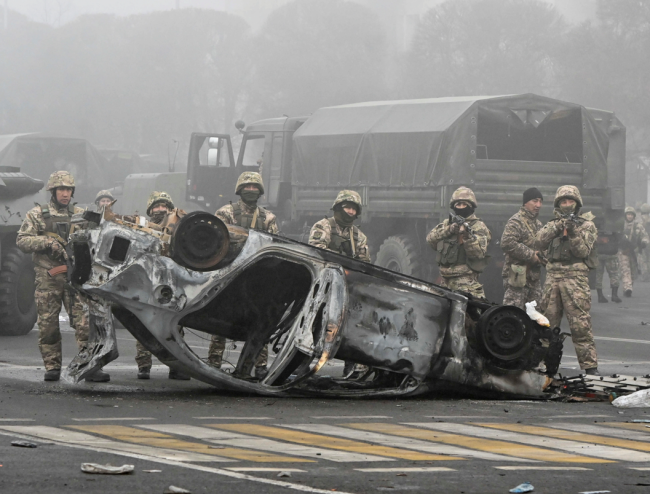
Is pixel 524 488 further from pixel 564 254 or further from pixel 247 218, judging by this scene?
pixel 564 254

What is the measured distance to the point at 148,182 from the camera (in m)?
28.2

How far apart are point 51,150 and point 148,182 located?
8.47m

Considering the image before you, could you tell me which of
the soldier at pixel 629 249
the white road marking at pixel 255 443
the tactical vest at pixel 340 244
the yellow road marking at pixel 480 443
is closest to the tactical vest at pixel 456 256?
the tactical vest at pixel 340 244

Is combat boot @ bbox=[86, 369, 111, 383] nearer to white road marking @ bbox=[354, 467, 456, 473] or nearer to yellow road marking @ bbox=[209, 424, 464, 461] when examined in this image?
yellow road marking @ bbox=[209, 424, 464, 461]

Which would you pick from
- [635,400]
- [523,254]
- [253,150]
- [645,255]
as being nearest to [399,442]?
[635,400]

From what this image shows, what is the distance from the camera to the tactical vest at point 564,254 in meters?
11.6

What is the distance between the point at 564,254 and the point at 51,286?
4864 millimetres

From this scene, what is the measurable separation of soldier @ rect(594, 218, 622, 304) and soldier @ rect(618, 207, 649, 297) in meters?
0.63

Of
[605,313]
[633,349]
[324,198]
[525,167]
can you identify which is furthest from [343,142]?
[633,349]

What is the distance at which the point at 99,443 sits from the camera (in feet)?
21.5

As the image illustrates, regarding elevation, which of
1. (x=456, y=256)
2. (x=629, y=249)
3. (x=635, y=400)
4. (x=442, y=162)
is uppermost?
(x=442, y=162)

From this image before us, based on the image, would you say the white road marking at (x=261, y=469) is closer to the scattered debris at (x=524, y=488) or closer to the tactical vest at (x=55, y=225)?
the scattered debris at (x=524, y=488)

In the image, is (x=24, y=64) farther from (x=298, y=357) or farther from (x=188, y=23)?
(x=298, y=357)

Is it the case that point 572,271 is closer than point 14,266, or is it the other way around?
point 572,271
